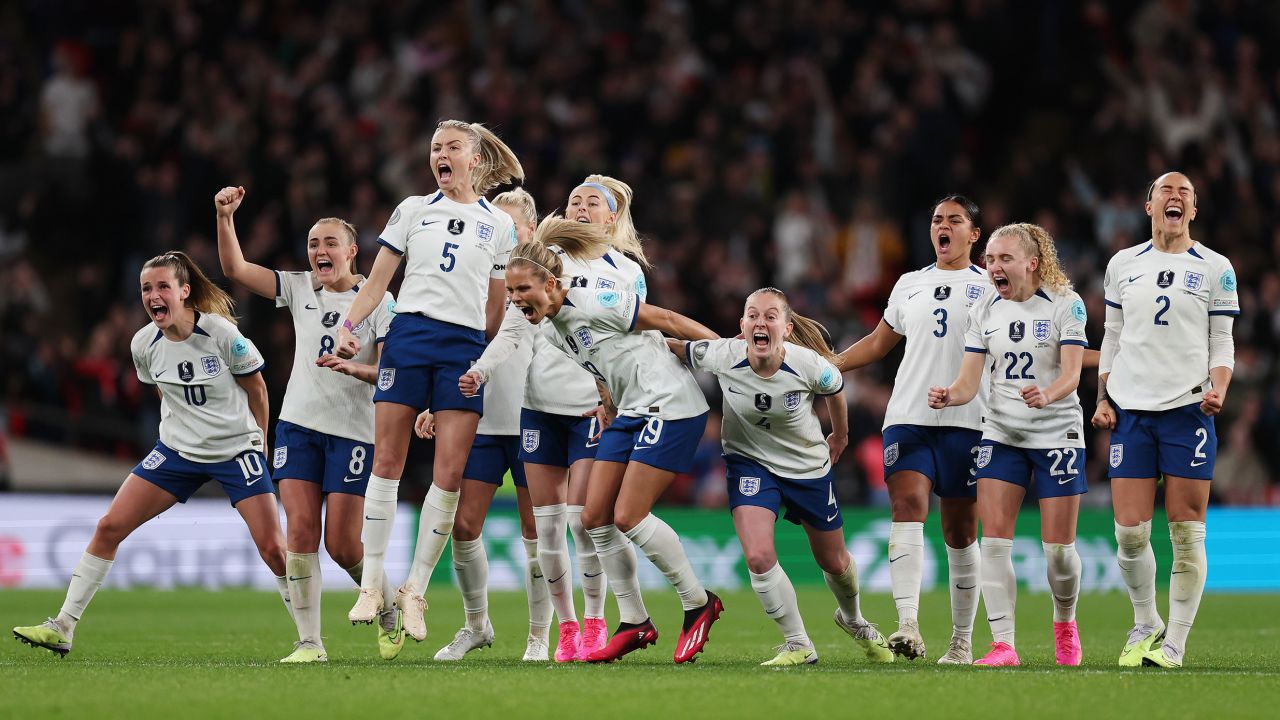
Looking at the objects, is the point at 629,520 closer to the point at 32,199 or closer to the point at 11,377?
the point at 11,377

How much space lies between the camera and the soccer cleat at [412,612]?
8523 mm

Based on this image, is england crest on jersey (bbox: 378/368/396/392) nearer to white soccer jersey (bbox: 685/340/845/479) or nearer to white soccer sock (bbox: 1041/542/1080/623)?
white soccer jersey (bbox: 685/340/845/479)

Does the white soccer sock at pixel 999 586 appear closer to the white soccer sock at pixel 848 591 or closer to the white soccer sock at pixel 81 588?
the white soccer sock at pixel 848 591

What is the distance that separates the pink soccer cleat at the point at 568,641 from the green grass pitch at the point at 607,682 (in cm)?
28

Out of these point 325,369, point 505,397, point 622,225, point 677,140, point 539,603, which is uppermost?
point 677,140

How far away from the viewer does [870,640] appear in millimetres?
9258

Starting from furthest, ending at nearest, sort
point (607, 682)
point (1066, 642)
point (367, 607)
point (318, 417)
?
point (318, 417) → point (1066, 642) → point (367, 607) → point (607, 682)

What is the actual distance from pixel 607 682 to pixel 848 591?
2006mm

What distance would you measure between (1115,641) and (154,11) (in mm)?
16603

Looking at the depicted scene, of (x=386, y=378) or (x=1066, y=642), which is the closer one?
(x=386, y=378)

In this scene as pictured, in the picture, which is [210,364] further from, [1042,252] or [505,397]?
[1042,252]

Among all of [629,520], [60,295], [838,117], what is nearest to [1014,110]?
[838,117]

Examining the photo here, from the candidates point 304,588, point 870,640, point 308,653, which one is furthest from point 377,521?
point 870,640

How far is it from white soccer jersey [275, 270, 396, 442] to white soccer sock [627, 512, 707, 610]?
1.78 m
